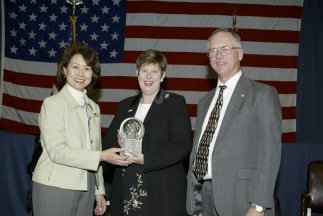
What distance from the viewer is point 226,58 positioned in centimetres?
262

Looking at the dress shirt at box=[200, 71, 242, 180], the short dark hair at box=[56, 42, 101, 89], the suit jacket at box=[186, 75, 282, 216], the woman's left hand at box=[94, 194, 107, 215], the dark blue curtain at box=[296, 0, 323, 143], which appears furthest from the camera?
the dark blue curtain at box=[296, 0, 323, 143]

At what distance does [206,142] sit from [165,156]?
0.31 meters

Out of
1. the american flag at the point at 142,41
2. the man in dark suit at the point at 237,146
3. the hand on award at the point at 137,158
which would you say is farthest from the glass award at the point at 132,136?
the american flag at the point at 142,41

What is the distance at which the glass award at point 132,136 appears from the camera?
8.66 ft

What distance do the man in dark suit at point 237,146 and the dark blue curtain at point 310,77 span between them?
269 centimetres

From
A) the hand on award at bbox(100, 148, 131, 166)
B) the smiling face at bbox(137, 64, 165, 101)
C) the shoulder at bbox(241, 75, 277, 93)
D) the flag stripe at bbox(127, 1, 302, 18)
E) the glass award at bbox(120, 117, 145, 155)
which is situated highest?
the flag stripe at bbox(127, 1, 302, 18)

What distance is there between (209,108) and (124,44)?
2647 millimetres

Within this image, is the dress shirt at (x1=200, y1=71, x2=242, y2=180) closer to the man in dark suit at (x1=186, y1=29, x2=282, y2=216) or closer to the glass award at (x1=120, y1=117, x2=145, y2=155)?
→ the man in dark suit at (x1=186, y1=29, x2=282, y2=216)

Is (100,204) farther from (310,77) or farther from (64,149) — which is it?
(310,77)

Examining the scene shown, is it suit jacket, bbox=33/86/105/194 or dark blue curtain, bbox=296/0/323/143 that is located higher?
dark blue curtain, bbox=296/0/323/143

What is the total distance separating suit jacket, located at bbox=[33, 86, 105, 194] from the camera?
8.49 feet

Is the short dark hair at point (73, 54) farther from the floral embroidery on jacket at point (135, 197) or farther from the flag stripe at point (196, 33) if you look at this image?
the flag stripe at point (196, 33)

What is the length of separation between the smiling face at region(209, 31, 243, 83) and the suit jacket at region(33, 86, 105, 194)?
3.49 ft

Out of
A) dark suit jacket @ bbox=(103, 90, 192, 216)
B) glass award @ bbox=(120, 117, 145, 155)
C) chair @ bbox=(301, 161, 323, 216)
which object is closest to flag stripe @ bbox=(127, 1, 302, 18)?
chair @ bbox=(301, 161, 323, 216)
